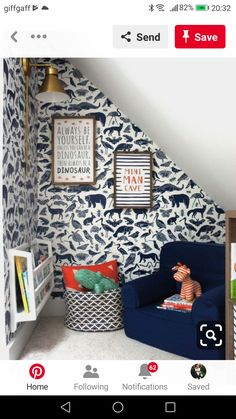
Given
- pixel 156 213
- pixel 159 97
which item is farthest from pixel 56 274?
pixel 159 97

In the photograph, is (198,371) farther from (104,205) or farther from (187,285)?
(104,205)

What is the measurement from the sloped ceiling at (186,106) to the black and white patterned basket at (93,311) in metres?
1.06

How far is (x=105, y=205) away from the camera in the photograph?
295cm

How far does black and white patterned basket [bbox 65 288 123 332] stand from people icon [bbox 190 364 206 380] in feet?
6.06

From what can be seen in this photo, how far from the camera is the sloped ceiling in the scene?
1.37 metres

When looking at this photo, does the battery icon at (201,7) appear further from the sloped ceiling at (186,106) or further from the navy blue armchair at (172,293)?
the navy blue armchair at (172,293)

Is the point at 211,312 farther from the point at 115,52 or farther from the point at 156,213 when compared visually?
the point at 115,52

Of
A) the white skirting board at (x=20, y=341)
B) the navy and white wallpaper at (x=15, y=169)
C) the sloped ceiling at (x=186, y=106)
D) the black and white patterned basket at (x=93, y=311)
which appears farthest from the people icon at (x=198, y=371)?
the black and white patterned basket at (x=93, y=311)

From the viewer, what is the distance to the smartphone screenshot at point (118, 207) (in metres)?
0.69

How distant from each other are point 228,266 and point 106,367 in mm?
999

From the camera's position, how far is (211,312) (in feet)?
6.07

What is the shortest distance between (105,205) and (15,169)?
95 centimetres
